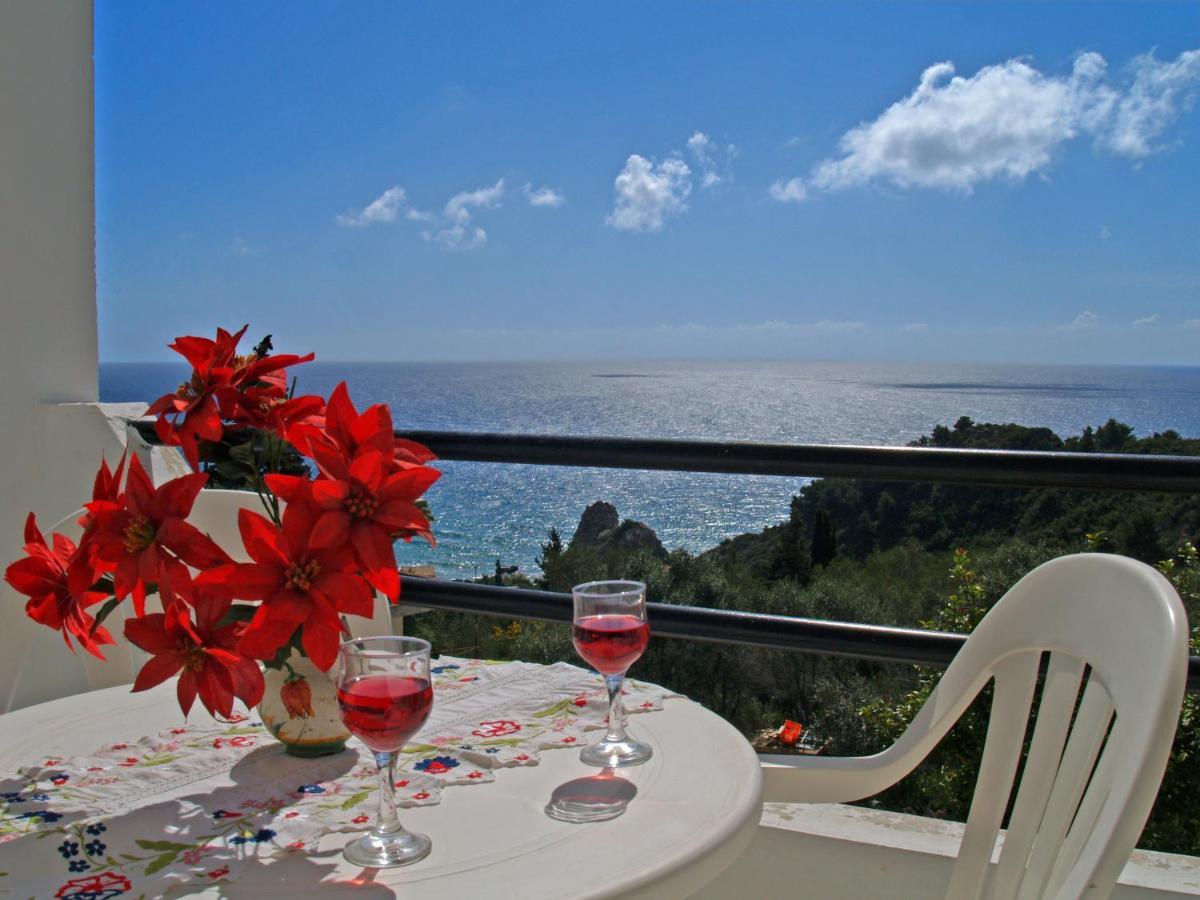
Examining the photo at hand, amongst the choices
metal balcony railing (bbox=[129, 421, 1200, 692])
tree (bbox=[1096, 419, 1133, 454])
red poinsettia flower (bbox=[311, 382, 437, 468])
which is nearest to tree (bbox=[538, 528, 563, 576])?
metal balcony railing (bbox=[129, 421, 1200, 692])

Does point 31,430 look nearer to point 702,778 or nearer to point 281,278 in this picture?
point 702,778

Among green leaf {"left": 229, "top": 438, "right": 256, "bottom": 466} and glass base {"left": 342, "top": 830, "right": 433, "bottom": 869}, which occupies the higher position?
green leaf {"left": 229, "top": 438, "right": 256, "bottom": 466}

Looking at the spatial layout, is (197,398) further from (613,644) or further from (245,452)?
(613,644)

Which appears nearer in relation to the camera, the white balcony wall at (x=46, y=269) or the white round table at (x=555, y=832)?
the white round table at (x=555, y=832)

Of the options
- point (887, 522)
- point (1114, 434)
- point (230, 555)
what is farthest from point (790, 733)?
point (1114, 434)

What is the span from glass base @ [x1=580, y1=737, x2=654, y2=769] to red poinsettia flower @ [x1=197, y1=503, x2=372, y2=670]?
310 mm

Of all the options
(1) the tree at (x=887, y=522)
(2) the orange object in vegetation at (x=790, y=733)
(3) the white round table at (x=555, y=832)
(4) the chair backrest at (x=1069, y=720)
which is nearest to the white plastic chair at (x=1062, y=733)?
(4) the chair backrest at (x=1069, y=720)

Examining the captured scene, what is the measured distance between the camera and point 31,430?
2061mm

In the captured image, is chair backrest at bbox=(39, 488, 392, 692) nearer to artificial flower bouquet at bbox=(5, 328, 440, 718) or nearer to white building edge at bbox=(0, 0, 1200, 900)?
white building edge at bbox=(0, 0, 1200, 900)

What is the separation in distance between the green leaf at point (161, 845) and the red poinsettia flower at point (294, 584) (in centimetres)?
16

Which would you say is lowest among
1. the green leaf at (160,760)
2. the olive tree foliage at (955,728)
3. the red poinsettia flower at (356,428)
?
the olive tree foliage at (955,728)

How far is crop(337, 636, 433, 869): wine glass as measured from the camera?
0.75m

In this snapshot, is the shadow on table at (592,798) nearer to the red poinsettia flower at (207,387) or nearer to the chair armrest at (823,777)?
the chair armrest at (823,777)

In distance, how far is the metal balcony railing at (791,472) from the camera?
4.89 ft
